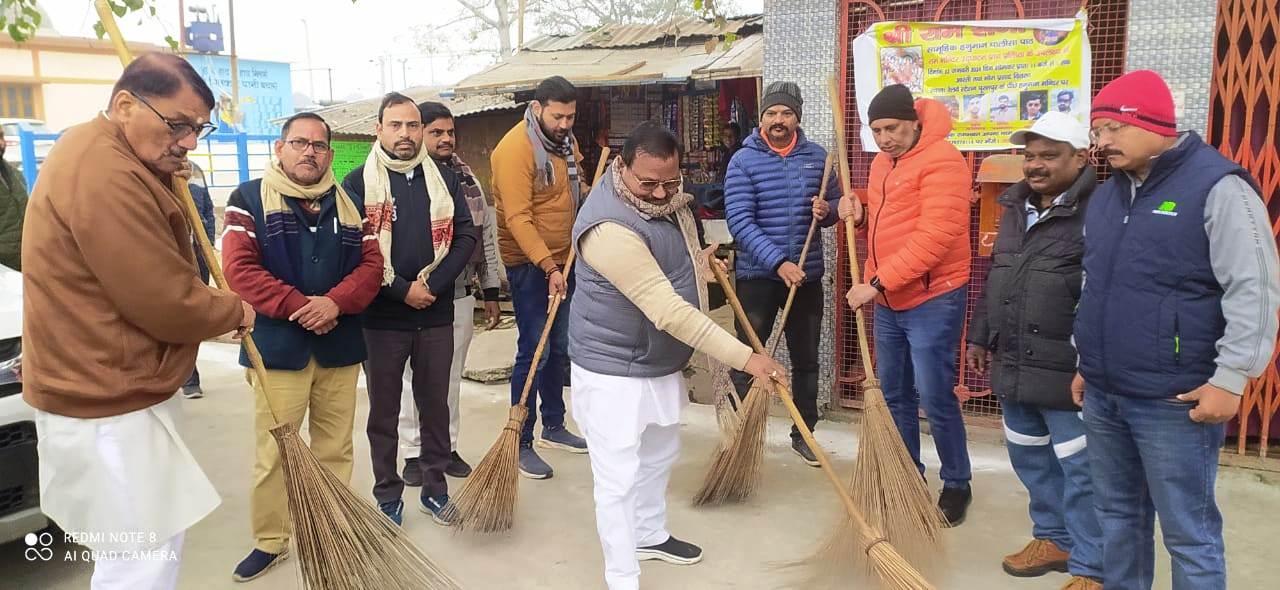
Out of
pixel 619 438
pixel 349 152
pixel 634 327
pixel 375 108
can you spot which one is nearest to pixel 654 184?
pixel 634 327

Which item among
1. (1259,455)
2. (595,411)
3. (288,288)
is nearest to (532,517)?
(595,411)

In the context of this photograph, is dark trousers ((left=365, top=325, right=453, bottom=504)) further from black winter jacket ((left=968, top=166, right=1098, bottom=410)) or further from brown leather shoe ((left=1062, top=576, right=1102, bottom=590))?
brown leather shoe ((left=1062, top=576, right=1102, bottom=590))

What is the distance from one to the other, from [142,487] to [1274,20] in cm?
481

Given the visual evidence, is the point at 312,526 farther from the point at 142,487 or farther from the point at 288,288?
the point at 288,288

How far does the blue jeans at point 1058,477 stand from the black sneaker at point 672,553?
127 cm

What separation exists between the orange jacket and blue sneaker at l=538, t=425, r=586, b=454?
186cm

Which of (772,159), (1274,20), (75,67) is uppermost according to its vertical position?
(75,67)

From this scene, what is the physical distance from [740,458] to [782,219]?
120 cm

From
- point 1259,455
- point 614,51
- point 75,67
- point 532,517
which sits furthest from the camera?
point 75,67

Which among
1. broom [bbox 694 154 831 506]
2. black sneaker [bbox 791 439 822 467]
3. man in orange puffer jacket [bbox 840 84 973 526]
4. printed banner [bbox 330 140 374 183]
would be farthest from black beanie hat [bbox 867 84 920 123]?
printed banner [bbox 330 140 374 183]

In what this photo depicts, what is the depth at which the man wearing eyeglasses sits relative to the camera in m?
3.13

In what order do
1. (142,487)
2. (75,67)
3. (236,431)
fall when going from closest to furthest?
(142,487) → (236,431) → (75,67)

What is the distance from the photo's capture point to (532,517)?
389cm

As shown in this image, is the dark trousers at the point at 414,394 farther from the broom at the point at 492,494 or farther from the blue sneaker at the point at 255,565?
the blue sneaker at the point at 255,565
